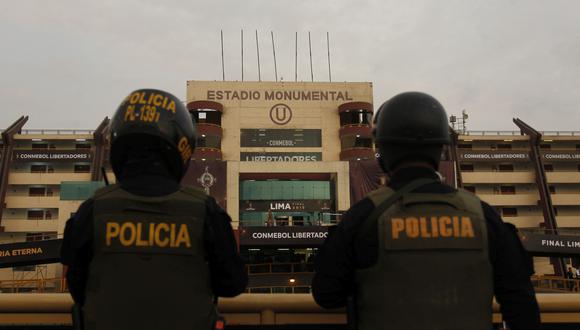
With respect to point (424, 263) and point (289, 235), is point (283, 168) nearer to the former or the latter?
point (289, 235)

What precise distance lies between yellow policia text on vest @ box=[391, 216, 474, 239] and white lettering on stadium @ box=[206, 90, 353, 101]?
41.0 metres

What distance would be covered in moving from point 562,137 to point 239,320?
5388cm

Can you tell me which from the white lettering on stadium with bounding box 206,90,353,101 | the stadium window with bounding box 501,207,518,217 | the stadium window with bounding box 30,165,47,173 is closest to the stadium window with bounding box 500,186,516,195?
the stadium window with bounding box 501,207,518,217

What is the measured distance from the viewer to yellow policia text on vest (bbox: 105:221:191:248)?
1.87 m

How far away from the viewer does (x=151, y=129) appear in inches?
86.8

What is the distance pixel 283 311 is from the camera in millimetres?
2656

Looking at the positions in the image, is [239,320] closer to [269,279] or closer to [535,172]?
[269,279]

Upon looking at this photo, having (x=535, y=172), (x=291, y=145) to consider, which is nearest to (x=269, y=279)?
(x=291, y=145)

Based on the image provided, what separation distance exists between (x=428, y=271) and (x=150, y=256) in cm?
111

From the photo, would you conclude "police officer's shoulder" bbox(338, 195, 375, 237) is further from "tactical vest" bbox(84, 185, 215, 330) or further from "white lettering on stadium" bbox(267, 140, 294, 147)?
"white lettering on stadium" bbox(267, 140, 294, 147)

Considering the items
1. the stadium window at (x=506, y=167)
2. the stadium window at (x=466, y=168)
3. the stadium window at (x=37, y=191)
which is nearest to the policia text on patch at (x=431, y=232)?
the stadium window at (x=466, y=168)

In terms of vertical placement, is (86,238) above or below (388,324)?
above

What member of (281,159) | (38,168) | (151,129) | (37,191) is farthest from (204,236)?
(38,168)

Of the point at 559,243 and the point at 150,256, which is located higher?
the point at 150,256
